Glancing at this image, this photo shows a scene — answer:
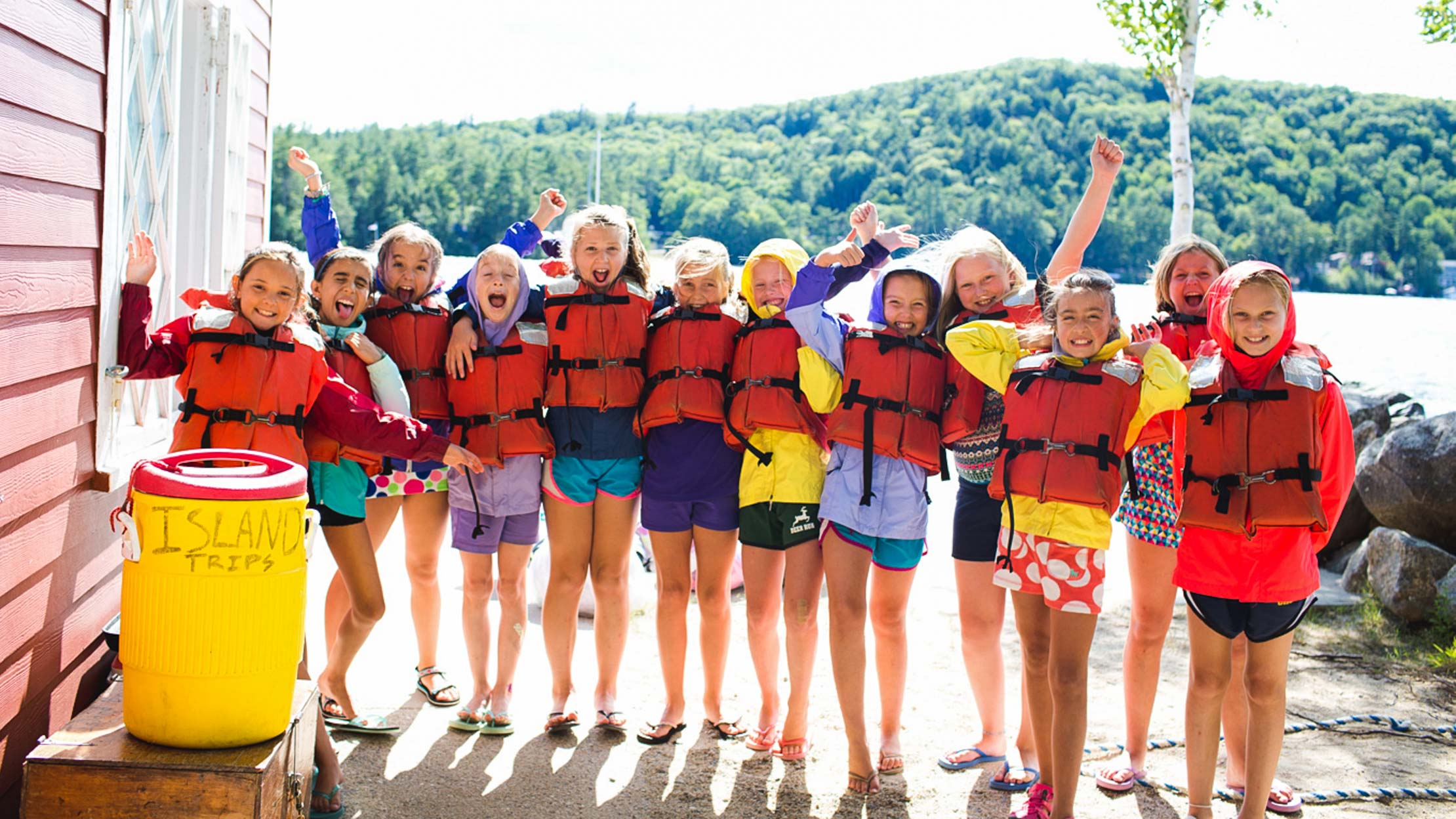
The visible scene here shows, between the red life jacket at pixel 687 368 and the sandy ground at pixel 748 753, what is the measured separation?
135cm

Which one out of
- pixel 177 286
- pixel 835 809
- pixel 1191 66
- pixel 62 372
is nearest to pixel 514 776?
pixel 835 809

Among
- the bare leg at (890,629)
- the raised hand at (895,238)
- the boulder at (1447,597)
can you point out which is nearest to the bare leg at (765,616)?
the bare leg at (890,629)

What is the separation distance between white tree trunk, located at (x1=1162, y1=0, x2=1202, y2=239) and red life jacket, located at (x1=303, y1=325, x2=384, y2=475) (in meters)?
8.63

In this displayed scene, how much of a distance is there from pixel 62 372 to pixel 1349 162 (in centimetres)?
3874

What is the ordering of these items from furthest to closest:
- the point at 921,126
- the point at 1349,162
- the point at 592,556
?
the point at 921,126, the point at 1349,162, the point at 592,556

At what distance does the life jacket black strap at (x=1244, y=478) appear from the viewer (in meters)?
3.41

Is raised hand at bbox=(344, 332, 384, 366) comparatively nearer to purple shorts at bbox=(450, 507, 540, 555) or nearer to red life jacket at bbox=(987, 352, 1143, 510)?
purple shorts at bbox=(450, 507, 540, 555)

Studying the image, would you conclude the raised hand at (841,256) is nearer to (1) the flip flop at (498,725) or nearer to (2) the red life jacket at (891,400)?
(2) the red life jacket at (891,400)

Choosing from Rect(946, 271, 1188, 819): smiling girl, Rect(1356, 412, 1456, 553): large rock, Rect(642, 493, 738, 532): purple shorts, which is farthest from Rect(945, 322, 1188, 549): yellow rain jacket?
Rect(1356, 412, 1456, 553): large rock

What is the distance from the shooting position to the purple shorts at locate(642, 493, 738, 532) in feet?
13.9

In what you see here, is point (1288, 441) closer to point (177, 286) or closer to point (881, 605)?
point (881, 605)

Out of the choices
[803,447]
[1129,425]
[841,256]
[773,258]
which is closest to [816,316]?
[841,256]

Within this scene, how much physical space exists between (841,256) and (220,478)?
2.18 meters

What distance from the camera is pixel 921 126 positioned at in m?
53.3
